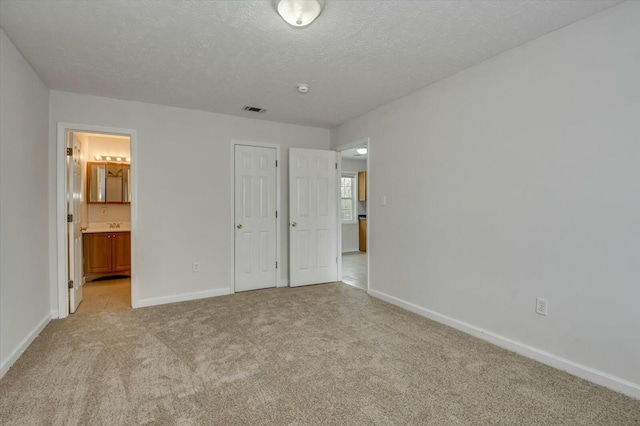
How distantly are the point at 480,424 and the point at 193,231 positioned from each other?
357 cm

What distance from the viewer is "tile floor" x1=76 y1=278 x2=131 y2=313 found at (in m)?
3.78

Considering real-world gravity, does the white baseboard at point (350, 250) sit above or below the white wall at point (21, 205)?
below

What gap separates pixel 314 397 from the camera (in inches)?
76.4

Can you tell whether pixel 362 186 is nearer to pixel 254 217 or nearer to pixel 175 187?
pixel 254 217

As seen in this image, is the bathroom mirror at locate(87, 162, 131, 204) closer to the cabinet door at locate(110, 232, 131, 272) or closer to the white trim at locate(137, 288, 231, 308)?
the cabinet door at locate(110, 232, 131, 272)

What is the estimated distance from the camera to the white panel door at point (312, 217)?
15.1ft

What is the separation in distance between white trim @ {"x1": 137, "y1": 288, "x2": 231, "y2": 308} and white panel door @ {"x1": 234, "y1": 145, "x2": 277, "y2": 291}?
0.80 feet

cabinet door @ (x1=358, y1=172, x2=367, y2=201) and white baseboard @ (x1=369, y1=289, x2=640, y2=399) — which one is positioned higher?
cabinet door @ (x1=358, y1=172, x2=367, y2=201)

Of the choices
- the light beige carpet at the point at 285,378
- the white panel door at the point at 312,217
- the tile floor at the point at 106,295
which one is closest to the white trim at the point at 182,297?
→ the tile floor at the point at 106,295

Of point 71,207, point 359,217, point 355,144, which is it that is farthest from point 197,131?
point 359,217

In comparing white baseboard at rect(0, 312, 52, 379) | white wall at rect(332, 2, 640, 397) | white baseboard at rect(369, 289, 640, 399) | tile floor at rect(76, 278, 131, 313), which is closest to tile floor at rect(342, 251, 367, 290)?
white wall at rect(332, 2, 640, 397)

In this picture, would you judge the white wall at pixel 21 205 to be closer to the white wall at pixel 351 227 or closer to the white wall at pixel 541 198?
the white wall at pixel 541 198

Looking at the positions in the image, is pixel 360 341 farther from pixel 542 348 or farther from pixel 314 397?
pixel 542 348

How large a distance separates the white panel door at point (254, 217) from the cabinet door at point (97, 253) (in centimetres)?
252
